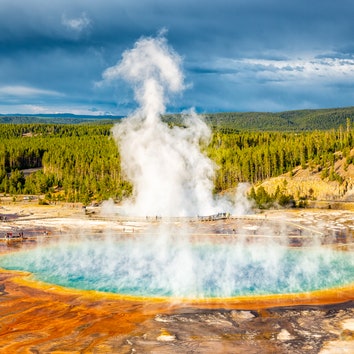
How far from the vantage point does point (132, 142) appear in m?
65.7

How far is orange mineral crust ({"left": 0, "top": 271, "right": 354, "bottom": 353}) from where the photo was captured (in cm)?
2009

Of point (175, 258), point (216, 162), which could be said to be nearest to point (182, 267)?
point (175, 258)

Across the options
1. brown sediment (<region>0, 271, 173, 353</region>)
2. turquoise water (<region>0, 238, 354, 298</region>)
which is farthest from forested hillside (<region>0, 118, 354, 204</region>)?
brown sediment (<region>0, 271, 173, 353</region>)

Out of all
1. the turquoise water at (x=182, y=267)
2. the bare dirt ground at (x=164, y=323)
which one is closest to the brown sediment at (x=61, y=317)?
the bare dirt ground at (x=164, y=323)

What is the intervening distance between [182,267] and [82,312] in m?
11.1

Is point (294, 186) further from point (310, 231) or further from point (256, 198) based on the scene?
point (310, 231)

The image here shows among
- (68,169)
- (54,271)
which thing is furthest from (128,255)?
(68,169)

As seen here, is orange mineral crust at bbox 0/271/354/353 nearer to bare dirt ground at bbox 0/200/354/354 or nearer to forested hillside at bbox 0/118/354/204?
bare dirt ground at bbox 0/200/354/354

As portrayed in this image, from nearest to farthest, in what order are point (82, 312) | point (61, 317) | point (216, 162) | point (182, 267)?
point (61, 317) → point (82, 312) → point (182, 267) → point (216, 162)

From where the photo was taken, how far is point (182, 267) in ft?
112

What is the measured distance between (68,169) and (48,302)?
73555 mm

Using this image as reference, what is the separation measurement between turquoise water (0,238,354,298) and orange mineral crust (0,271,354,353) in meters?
1.37

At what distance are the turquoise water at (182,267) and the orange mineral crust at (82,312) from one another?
1375 millimetres

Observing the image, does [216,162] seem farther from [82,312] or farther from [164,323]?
[164,323]
